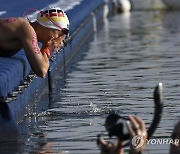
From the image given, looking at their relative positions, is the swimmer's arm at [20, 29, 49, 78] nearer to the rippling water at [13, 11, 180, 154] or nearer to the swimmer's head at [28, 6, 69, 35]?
the swimmer's head at [28, 6, 69, 35]

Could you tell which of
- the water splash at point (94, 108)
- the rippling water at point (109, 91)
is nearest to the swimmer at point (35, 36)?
the rippling water at point (109, 91)

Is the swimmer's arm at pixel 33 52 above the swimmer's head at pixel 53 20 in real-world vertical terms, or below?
below

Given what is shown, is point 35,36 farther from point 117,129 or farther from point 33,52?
point 117,129

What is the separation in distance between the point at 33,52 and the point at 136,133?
3.37m

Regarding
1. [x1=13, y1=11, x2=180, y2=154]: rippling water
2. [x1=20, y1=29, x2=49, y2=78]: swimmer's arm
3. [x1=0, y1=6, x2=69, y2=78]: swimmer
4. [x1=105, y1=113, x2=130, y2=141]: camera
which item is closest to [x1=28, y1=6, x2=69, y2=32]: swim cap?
[x1=0, y1=6, x2=69, y2=78]: swimmer

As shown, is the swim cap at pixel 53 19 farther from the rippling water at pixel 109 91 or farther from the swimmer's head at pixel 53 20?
the rippling water at pixel 109 91

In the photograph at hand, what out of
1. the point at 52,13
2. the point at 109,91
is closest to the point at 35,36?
the point at 52,13

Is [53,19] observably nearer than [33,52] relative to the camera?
No

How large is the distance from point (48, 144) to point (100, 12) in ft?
78.3

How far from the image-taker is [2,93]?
1068 centimetres

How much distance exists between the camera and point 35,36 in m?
10.8

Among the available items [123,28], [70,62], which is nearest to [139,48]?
[70,62]

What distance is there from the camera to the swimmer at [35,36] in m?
10.9

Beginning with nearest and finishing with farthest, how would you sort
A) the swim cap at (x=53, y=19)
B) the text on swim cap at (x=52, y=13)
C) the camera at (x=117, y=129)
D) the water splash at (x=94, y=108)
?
the camera at (x=117, y=129), the swim cap at (x=53, y=19), the text on swim cap at (x=52, y=13), the water splash at (x=94, y=108)
